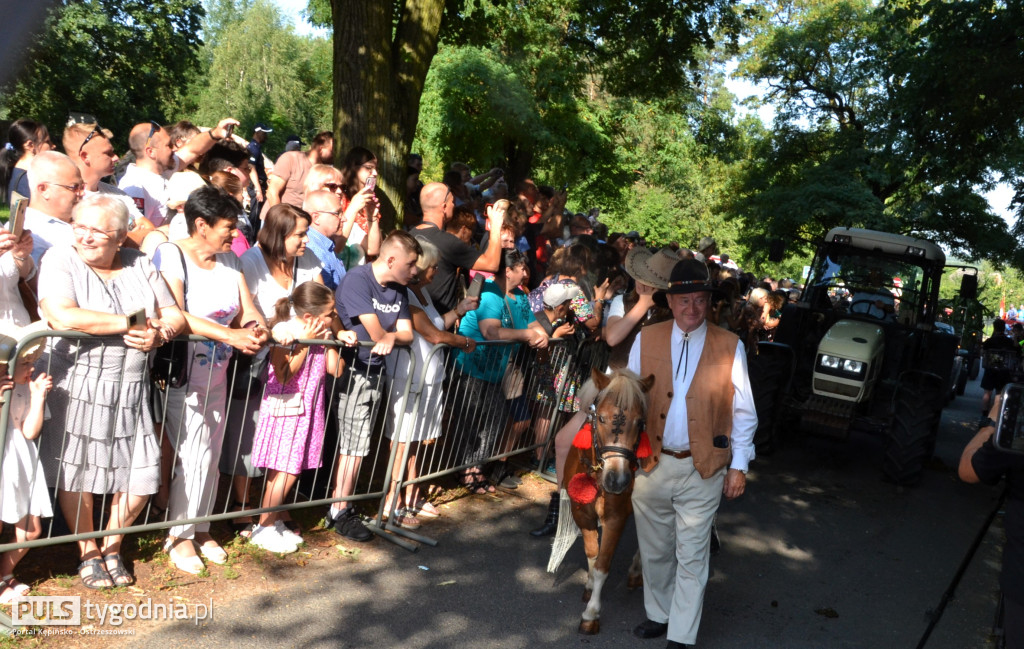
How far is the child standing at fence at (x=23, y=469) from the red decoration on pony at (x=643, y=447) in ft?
9.79

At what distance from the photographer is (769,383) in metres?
9.87

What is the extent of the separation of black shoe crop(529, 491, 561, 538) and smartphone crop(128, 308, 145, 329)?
10.8ft

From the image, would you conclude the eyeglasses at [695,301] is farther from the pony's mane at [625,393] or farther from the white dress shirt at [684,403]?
the pony's mane at [625,393]

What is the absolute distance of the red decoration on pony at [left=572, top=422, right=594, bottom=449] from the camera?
499 cm

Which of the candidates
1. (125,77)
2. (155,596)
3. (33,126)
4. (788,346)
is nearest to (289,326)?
(155,596)

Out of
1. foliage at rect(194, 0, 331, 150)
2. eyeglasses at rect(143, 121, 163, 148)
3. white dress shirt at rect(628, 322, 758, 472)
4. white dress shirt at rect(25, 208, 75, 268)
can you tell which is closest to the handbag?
white dress shirt at rect(25, 208, 75, 268)

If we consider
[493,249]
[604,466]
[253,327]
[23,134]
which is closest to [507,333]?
[493,249]

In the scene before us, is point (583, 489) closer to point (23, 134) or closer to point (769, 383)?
point (23, 134)

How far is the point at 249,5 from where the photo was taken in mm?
56500

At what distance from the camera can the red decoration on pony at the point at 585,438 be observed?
499cm

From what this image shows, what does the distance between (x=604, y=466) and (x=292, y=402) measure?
206cm

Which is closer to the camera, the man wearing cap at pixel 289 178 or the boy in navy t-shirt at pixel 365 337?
the boy in navy t-shirt at pixel 365 337

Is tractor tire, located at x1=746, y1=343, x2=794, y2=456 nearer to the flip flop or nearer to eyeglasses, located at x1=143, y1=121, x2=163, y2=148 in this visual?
eyeglasses, located at x1=143, y1=121, x2=163, y2=148

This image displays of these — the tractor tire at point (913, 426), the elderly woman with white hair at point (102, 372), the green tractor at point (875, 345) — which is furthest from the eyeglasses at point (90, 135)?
the tractor tire at point (913, 426)
